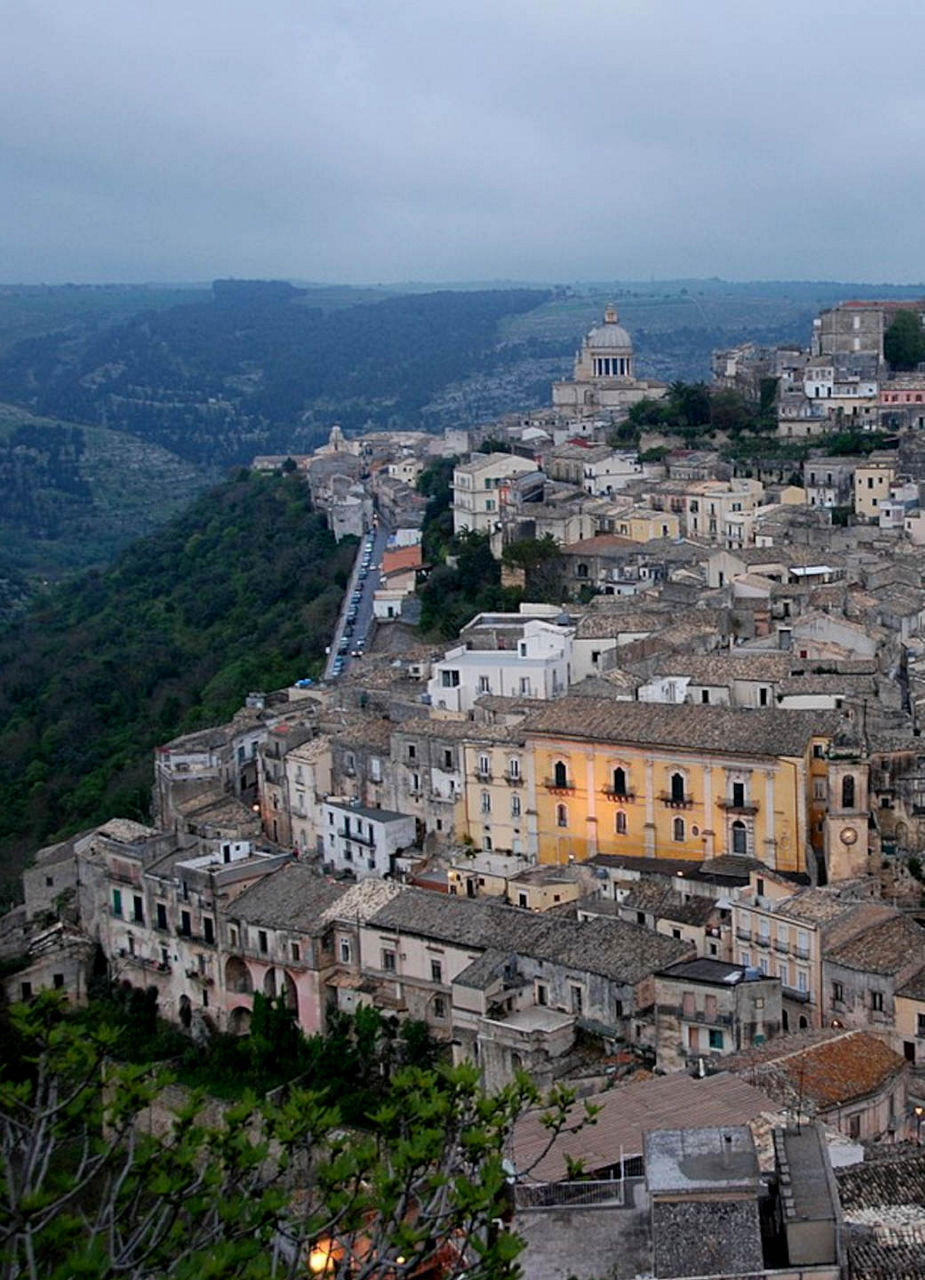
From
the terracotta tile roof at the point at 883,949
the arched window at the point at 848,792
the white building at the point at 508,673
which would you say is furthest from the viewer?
the white building at the point at 508,673

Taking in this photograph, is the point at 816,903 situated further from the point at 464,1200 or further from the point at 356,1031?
the point at 464,1200

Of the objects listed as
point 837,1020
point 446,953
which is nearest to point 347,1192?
point 837,1020

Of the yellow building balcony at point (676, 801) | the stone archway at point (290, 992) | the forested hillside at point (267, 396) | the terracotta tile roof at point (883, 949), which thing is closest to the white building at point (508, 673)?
the yellow building balcony at point (676, 801)

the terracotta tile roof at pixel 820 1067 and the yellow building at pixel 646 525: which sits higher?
the yellow building at pixel 646 525

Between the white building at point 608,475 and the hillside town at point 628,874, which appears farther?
the white building at point 608,475

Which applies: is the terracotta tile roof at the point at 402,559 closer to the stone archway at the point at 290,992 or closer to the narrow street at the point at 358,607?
the narrow street at the point at 358,607

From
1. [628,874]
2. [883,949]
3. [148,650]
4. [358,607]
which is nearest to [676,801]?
[628,874]

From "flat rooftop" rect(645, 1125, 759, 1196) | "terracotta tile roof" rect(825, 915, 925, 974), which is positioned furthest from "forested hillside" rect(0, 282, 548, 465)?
"flat rooftop" rect(645, 1125, 759, 1196)
